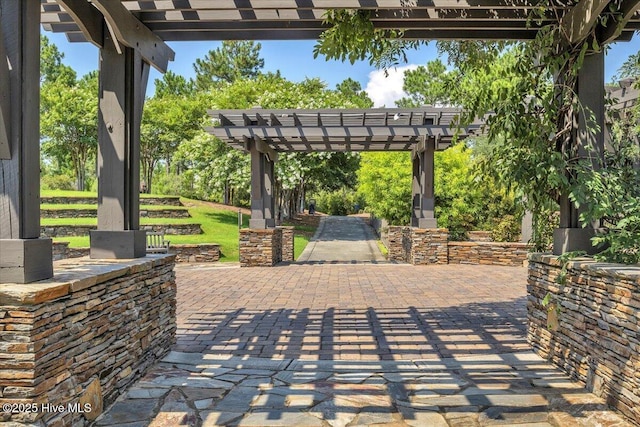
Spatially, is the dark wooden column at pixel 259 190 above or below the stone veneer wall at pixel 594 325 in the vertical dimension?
above

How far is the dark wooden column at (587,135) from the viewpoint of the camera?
3770 millimetres

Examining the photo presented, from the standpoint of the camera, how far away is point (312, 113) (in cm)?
970

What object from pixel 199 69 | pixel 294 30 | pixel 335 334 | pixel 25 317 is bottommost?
pixel 335 334

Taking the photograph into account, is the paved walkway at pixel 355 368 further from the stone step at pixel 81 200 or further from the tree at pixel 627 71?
the stone step at pixel 81 200

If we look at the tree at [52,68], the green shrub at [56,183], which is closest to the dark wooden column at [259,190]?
the green shrub at [56,183]

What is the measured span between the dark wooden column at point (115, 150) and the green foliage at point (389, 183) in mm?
11561

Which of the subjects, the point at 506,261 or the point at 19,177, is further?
the point at 506,261

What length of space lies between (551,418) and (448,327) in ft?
7.27

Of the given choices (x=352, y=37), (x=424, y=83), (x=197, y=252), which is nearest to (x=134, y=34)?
(x=352, y=37)

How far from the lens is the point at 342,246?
1809 cm

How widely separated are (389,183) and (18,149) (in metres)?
13.1

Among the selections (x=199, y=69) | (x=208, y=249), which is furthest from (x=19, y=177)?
(x=199, y=69)

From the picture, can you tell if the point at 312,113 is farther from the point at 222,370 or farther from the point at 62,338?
the point at 62,338

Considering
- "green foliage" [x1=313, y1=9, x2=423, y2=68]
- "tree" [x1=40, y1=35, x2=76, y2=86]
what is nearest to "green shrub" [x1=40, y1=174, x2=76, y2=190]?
"tree" [x1=40, y1=35, x2=76, y2=86]
